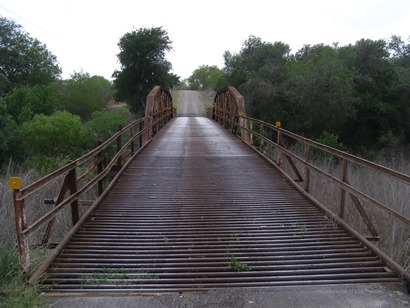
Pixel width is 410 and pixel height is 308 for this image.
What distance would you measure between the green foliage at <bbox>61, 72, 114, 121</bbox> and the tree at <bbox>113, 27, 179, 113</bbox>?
11736 millimetres

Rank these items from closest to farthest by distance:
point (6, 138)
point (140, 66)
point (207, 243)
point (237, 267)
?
1. point (237, 267)
2. point (207, 243)
3. point (6, 138)
4. point (140, 66)

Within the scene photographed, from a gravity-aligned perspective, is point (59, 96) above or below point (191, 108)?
above

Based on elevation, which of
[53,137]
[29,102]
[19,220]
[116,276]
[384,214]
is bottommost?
A: [53,137]

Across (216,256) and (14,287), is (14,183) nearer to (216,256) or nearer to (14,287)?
(14,287)

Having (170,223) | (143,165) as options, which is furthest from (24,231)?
(143,165)

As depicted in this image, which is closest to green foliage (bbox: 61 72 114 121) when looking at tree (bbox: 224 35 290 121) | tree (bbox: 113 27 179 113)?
tree (bbox: 113 27 179 113)

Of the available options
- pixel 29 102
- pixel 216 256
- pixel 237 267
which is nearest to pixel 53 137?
pixel 29 102

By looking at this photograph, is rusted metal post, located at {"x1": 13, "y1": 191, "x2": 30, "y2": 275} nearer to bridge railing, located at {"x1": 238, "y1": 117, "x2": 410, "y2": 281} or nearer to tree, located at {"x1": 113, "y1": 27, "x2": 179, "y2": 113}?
bridge railing, located at {"x1": 238, "y1": 117, "x2": 410, "y2": 281}

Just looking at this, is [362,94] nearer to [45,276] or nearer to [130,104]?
[130,104]

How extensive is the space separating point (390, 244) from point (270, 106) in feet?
76.4

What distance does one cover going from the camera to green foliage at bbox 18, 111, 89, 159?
25.6 metres

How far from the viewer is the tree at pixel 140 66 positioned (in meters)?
39.2

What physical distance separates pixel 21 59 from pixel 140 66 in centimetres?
1775

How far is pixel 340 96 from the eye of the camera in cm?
2359
